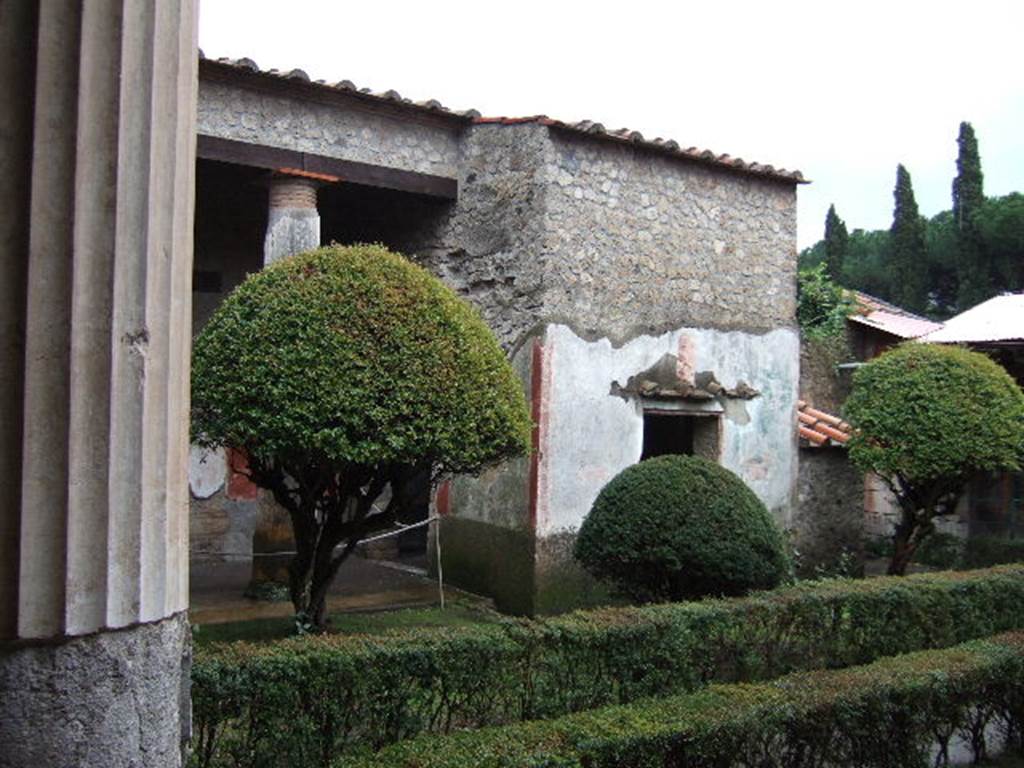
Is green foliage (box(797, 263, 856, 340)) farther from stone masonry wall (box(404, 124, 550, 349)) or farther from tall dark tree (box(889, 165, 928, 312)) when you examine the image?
tall dark tree (box(889, 165, 928, 312))

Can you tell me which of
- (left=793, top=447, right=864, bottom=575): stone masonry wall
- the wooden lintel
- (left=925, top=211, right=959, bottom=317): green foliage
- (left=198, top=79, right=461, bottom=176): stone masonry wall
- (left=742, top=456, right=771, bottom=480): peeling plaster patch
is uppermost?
(left=925, top=211, right=959, bottom=317): green foliage

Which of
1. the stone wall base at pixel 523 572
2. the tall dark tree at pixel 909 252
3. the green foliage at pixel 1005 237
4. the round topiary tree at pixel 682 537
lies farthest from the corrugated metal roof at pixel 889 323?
the tall dark tree at pixel 909 252

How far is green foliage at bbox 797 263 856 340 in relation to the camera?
1373 centimetres

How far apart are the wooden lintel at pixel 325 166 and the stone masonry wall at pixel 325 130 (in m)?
0.06

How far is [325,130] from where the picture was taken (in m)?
9.53

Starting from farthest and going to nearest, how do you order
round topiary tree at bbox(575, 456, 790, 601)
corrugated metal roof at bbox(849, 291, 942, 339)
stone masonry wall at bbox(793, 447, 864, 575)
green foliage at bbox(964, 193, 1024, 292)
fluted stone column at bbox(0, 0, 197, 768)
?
green foliage at bbox(964, 193, 1024, 292), corrugated metal roof at bbox(849, 291, 942, 339), stone masonry wall at bbox(793, 447, 864, 575), round topiary tree at bbox(575, 456, 790, 601), fluted stone column at bbox(0, 0, 197, 768)

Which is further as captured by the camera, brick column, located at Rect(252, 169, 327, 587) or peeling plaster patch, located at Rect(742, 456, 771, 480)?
peeling plaster patch, located at Rect(742, 456, 771, 480)

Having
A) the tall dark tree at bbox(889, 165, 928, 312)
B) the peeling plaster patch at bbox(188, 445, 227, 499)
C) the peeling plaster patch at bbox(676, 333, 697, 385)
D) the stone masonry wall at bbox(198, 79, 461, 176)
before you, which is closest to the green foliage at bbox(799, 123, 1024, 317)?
the tall dark tree at bbox(889, 165, 928, 312)

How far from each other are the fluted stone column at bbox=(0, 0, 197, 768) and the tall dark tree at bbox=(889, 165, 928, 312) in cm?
2566

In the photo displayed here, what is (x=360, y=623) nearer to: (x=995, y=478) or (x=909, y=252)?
(x=995, y=478)

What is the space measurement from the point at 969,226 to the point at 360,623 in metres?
20.8

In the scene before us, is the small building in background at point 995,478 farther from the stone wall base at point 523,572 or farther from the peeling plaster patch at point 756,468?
the stone wall base at point 523,572

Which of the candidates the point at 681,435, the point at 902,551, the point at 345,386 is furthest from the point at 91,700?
the point at 902,551

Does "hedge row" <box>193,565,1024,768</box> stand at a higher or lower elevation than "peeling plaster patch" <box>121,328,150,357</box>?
lower
